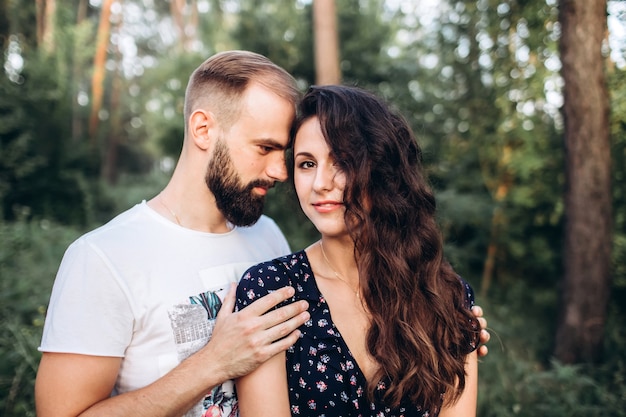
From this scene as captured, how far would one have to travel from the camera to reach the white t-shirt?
163 cm

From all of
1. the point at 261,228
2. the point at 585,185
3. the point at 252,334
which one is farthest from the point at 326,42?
the point at 252,334

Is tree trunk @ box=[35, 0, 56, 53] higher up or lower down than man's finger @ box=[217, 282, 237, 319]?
higher up

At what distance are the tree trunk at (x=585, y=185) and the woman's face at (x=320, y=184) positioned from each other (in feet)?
12.3

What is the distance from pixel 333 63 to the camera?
6.50m

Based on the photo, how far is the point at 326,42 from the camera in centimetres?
652

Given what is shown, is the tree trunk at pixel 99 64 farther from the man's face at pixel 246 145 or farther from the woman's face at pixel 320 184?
the woman's face at pixel 320 184

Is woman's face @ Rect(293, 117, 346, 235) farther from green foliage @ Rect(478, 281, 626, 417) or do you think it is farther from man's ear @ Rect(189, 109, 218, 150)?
green foliage @ Rect(478, 281, 626, 417)

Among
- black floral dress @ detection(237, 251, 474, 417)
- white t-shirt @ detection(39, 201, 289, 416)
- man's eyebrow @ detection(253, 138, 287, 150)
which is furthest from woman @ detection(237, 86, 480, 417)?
white t-shirt @ detection(39, 201, 289, 416)

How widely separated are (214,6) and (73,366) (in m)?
10.4

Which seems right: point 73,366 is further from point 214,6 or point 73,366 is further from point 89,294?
point 214,6

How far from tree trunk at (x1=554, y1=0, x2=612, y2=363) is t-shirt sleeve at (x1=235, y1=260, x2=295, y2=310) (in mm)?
3974

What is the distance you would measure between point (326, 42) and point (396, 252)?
17.1 ft

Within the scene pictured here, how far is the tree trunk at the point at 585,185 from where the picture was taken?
443 cm

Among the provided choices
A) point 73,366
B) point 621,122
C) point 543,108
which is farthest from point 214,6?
point 73,366
